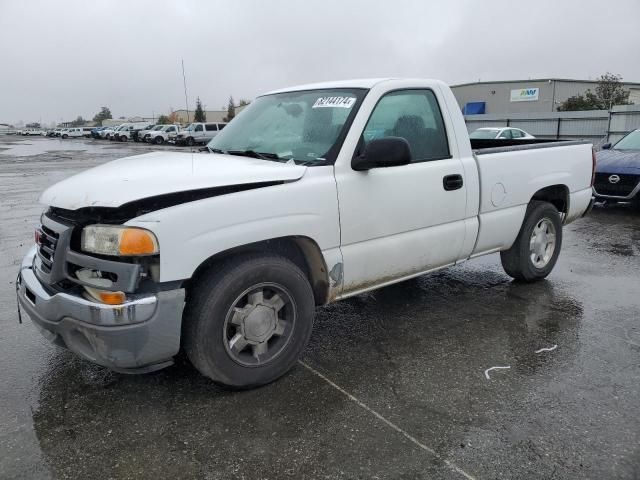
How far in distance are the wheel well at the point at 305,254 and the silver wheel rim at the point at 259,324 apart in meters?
0.28

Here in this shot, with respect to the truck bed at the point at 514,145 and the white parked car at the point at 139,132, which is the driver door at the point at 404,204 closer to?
the truck bed at the point at 514,145

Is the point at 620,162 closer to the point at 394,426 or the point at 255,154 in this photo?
the point at 255,154

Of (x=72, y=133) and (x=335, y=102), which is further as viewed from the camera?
(x=72, y=133)

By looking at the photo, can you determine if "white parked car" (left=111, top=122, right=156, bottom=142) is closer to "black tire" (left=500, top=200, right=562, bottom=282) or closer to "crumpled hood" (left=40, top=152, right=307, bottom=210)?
"black tire" (left=500, top=200, right=562, bottom=282)

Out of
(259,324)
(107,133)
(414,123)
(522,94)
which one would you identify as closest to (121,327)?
(259,324)

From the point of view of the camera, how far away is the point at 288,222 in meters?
3.20

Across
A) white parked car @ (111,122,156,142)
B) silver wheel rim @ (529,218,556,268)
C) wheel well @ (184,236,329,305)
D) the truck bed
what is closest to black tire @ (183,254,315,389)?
wheel well @ (184,236,329,305)

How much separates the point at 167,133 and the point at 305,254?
4589 centimetres

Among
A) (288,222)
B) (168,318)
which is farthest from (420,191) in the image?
(168,318)

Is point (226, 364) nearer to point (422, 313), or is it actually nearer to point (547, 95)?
point (422, 313)

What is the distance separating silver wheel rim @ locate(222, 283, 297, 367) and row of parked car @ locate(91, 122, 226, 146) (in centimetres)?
2136

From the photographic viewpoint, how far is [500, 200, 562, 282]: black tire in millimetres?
5148

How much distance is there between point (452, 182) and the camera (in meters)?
4.17

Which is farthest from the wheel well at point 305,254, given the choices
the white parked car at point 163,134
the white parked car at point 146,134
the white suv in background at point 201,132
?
the white parked car at point 146,134
